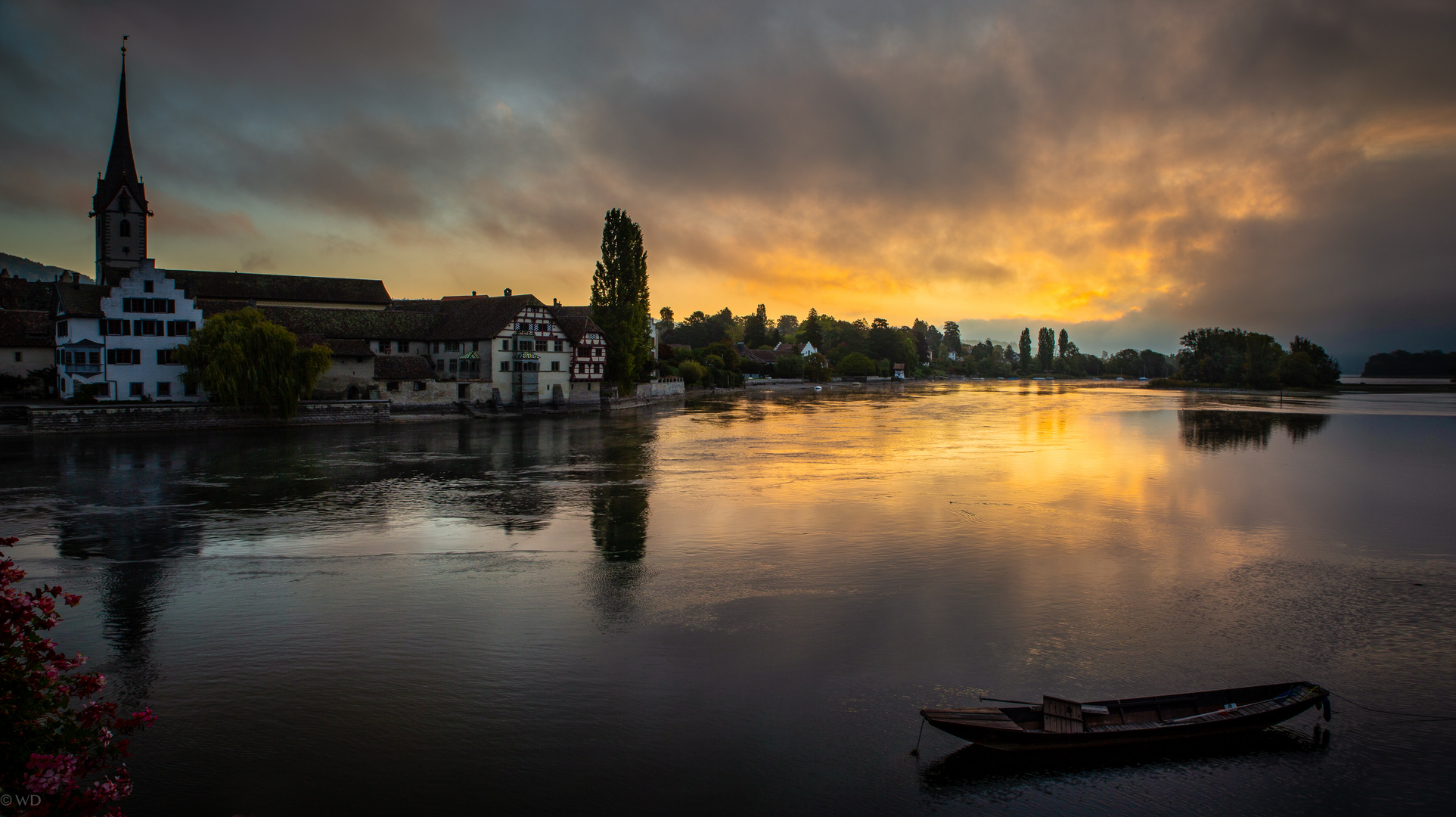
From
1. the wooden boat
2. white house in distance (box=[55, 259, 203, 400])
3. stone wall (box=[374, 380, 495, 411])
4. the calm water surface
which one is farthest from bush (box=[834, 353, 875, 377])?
the wooden boat

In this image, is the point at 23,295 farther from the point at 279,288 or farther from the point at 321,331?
the point at 321,331

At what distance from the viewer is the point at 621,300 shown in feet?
216

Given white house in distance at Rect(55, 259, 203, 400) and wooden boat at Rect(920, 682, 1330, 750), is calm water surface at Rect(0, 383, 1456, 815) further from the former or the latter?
white house in distance at Rect(55, 259, 203, 400)

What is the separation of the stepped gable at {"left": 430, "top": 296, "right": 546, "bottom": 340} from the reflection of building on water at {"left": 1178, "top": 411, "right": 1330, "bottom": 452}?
1838 inches

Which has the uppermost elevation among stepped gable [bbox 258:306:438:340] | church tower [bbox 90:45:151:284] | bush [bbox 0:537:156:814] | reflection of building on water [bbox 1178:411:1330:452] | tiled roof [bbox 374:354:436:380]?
church tower [bbox 90:45:151:284]

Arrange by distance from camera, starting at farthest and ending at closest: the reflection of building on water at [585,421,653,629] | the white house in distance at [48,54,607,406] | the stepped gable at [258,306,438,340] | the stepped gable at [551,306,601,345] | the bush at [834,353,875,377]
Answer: the bush at [834,353,875,377], the stepped gable at [551,306,601,345], the stepped gable at [258,306,438,340], the white house in distance at [48,54,607,406], the reflection of building on water at [585,421,653,629]

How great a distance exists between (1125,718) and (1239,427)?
51.6 m

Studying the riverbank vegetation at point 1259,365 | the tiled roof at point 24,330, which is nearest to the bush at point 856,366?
the riverbank vegetation at point 1259,365

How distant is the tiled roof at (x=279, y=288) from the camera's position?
189 feet

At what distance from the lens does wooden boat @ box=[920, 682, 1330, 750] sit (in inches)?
334

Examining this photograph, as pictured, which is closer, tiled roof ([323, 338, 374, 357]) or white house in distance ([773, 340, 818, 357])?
tiled roof ([323, 338, 374, 357])

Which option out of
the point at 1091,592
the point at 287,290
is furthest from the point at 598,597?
the point at 287,290

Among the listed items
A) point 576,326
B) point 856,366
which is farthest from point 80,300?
point 856,366

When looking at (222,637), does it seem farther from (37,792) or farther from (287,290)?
(287,290)
